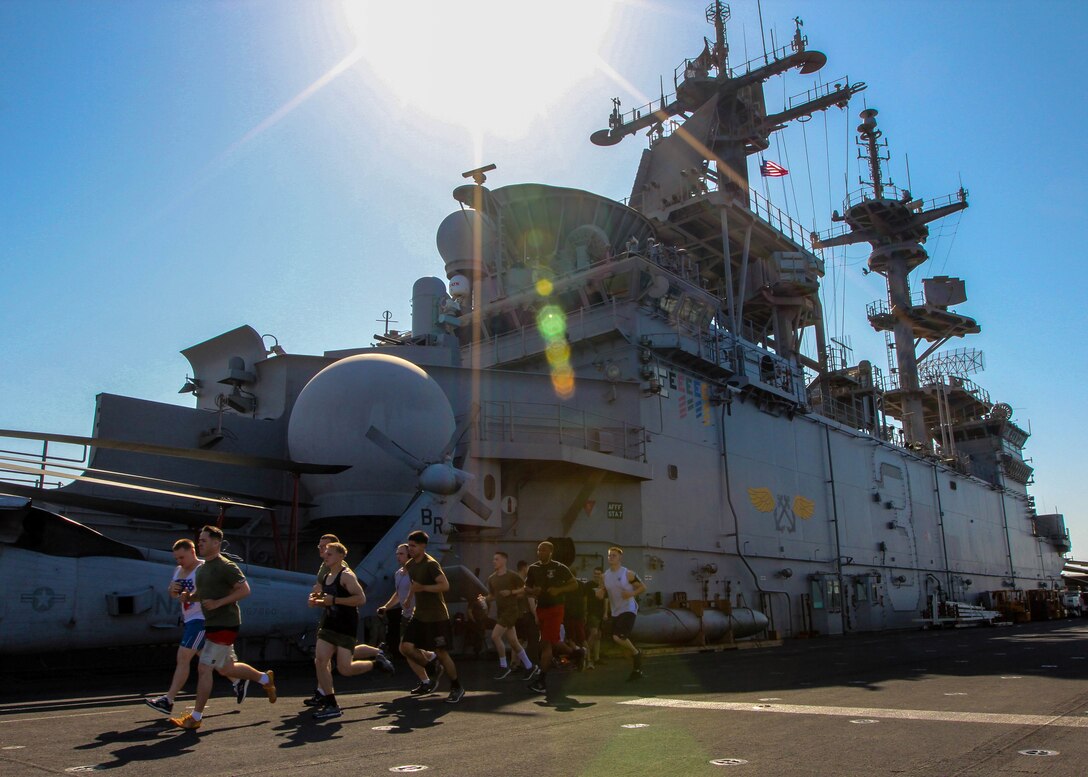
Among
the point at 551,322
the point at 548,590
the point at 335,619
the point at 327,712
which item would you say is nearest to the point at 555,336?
the point at 551,322

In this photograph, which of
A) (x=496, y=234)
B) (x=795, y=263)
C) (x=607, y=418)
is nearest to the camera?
(x=607, y=418)

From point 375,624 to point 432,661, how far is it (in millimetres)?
6096

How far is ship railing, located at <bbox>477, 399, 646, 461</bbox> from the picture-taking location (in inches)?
784

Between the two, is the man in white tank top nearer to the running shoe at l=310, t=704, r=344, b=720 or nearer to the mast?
the running shoe at l=310, t=704, r=344, b=720

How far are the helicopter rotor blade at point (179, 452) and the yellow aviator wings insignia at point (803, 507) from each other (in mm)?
16964

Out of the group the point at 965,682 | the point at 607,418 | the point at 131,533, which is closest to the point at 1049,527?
the point at 607,418

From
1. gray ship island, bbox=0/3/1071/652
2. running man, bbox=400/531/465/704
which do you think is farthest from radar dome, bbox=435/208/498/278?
running man, bbox=400/531/465/704

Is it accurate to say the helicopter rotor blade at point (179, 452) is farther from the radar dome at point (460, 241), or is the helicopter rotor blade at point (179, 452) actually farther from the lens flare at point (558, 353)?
the radar dome at point (460, 241)

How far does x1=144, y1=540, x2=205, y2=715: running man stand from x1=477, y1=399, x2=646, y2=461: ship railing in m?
12.3

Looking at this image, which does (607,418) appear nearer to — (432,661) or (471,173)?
(471,173)

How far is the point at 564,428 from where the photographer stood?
20266 mm

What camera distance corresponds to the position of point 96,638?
10.4m

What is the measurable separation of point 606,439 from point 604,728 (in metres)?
14.7

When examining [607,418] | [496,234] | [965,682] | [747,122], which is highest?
[747,122]
